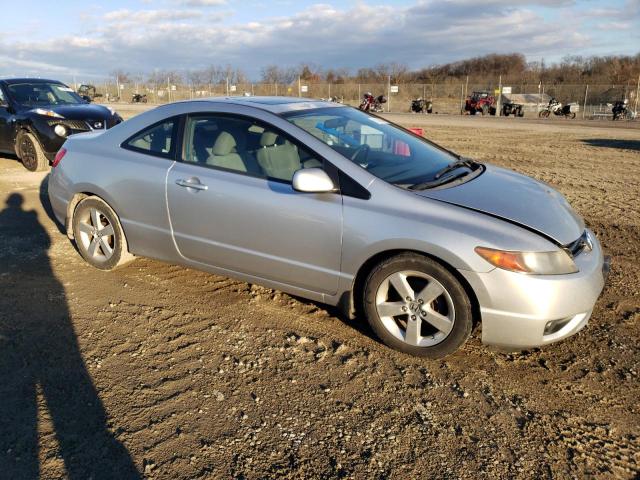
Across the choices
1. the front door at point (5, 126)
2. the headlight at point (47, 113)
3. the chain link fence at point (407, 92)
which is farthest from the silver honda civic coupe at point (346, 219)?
the chain link fence at point (407, 92)

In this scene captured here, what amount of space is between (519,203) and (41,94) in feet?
32.9

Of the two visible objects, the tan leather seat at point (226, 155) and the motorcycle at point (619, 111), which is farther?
the motorcycle at point (619, 111)

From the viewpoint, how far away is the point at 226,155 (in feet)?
12.9

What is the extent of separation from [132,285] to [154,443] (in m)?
2.20

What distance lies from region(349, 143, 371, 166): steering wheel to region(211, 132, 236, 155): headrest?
96cm

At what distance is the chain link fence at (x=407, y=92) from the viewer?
36.2 meters

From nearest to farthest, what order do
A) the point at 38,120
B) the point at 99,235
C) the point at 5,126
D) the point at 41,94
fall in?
the point at 99,235, the point at 38,120, the point at 5,126, the point at 41,94

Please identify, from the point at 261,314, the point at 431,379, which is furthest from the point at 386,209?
the point at 261,314

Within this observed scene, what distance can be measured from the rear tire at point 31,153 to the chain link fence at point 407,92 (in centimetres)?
1703

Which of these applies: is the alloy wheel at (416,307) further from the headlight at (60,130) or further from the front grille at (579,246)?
the headlight at (60,130)

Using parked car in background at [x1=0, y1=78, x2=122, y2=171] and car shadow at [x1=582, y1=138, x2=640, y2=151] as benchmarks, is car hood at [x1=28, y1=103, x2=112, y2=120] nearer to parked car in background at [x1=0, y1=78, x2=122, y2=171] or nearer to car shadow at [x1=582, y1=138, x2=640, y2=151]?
parked car in background at [x1=0, y1=78, x2=122, y2=171]

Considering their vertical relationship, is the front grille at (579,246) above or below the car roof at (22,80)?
below

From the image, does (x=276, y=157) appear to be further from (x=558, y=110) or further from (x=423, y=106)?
(x=423, y=106)

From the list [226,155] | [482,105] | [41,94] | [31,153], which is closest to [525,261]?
[226,155]
